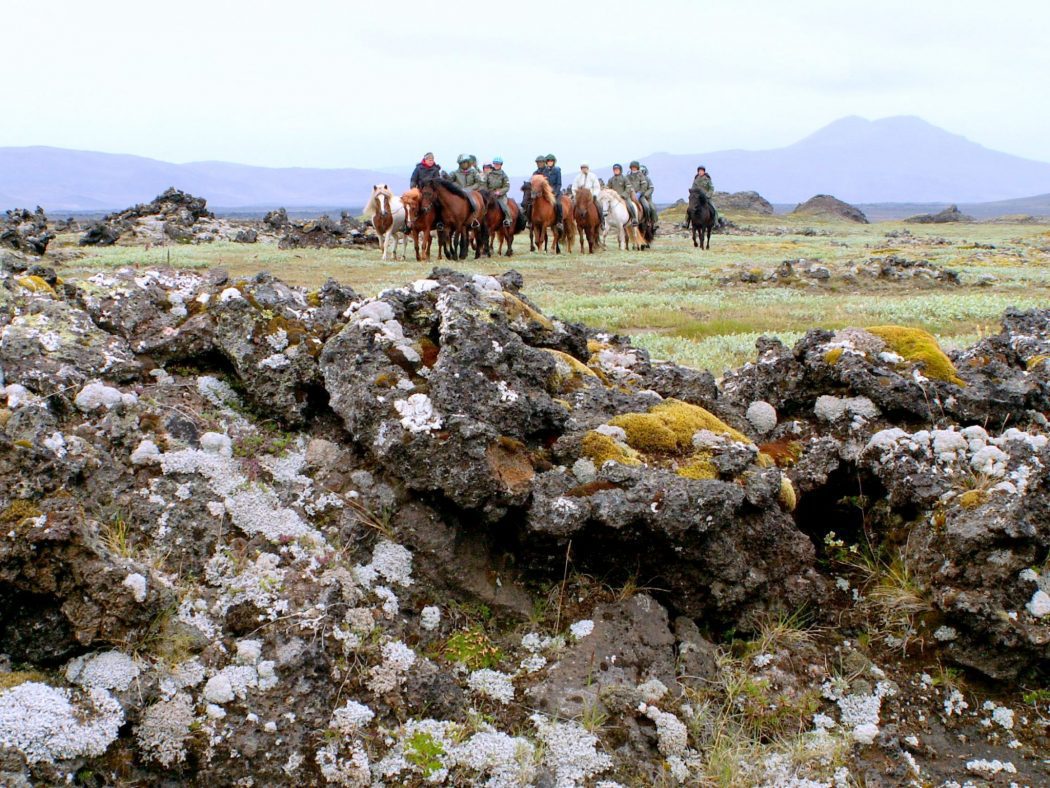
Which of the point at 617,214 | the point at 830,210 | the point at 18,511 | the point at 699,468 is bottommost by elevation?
the point at 699,468

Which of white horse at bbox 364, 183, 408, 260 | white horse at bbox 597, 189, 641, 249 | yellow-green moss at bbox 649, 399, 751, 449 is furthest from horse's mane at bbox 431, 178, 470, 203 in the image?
yellow-green moss at bbox 649, 399, 751, 449

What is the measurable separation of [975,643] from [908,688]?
433 mm

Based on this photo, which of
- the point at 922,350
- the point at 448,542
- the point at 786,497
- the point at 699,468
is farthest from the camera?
the point at 922,350

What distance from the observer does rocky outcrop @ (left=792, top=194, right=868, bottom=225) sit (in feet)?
275

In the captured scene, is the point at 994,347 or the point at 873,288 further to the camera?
the point at 873,288

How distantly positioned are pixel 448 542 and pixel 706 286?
17.2m

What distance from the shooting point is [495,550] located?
A: 14.6 feet

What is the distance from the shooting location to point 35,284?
5191 mm

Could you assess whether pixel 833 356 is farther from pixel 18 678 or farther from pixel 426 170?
pixel 426 170

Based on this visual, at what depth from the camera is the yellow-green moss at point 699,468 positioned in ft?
15.1

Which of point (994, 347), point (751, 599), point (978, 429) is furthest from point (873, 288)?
point (751, 599)

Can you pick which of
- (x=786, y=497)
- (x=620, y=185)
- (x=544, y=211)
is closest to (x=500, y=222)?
(x=544, y=211)

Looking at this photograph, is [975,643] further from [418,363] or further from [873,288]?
[873,288]

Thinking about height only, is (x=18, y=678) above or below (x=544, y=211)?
below
